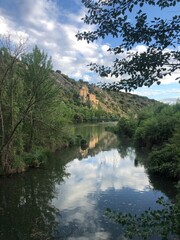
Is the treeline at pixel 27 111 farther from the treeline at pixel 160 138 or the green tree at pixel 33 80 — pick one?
the treeline at pixel 160 138

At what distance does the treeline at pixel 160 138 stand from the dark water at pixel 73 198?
130cm

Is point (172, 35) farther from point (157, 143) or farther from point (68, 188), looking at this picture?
point (157, 143)

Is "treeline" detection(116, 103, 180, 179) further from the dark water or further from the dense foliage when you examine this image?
the dark water

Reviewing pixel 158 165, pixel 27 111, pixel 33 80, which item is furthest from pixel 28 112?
pixel 158 165

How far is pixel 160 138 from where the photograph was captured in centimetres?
4250

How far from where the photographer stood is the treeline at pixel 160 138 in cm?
2456

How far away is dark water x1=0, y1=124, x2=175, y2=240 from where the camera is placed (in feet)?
44.9

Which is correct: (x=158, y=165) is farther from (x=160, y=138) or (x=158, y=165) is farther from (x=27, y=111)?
(x=160, y=138)

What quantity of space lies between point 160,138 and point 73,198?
26.1 m

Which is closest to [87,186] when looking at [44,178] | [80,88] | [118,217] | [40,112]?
[44,178]

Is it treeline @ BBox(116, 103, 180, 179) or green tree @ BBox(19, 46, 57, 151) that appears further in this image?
green tree @ BBox(19, 46, 57, 151)

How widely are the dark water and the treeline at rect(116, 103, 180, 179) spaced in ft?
4.25

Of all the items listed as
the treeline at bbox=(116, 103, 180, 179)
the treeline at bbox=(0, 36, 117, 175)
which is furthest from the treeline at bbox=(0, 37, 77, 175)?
the treeline at bbox=(116, 103, 180, 179)

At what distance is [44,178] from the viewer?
2489cm
